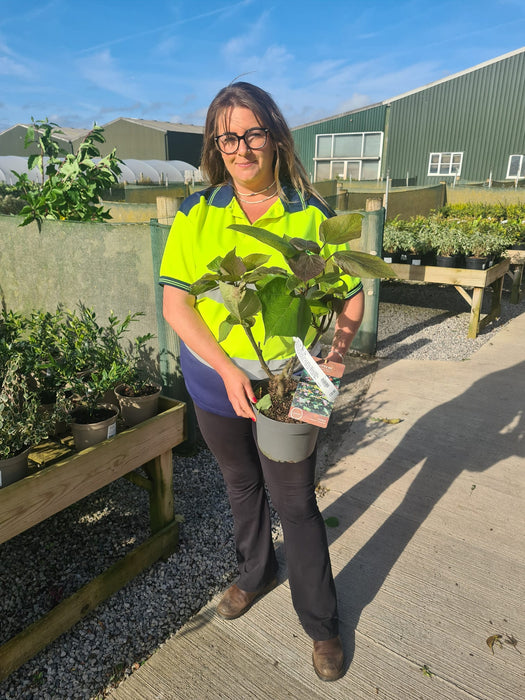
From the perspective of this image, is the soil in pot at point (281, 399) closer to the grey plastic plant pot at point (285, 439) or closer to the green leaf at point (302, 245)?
the grey plastic plant pot at point (285, 439)

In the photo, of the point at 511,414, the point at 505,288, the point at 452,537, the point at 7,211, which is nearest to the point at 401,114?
the point at 505,288

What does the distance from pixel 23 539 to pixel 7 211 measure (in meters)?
8.51

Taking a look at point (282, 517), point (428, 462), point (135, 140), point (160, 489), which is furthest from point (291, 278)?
point (135, 140)

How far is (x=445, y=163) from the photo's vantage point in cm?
2117

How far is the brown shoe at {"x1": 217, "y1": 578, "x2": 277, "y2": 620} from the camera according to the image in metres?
1.94

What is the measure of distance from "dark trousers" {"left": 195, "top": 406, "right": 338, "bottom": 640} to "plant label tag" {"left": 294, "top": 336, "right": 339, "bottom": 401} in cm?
37

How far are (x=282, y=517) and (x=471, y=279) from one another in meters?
4.88

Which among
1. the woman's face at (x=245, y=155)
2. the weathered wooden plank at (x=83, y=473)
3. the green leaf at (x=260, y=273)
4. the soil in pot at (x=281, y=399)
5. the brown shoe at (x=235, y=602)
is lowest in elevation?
the brown shoe at (x=235, y=602)

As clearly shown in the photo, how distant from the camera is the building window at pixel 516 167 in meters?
19.3

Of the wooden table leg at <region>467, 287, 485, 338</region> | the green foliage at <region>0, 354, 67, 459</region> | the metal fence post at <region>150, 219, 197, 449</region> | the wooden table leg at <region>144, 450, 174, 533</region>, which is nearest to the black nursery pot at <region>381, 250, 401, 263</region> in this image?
the wooden table leg at <region>467, 287, 485, 338</region>

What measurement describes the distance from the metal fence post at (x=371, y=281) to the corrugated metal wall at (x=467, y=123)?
1822 cm

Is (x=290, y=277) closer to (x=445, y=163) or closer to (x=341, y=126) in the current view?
(x=445, y=163)

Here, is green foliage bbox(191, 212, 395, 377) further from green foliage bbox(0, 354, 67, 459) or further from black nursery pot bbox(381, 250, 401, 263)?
black nursery pot bbox(381, 250, 401, 263)

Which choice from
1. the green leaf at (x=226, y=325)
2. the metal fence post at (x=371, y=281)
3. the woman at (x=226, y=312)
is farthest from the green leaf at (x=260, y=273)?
the metal fence post at (x=371, y=281)
